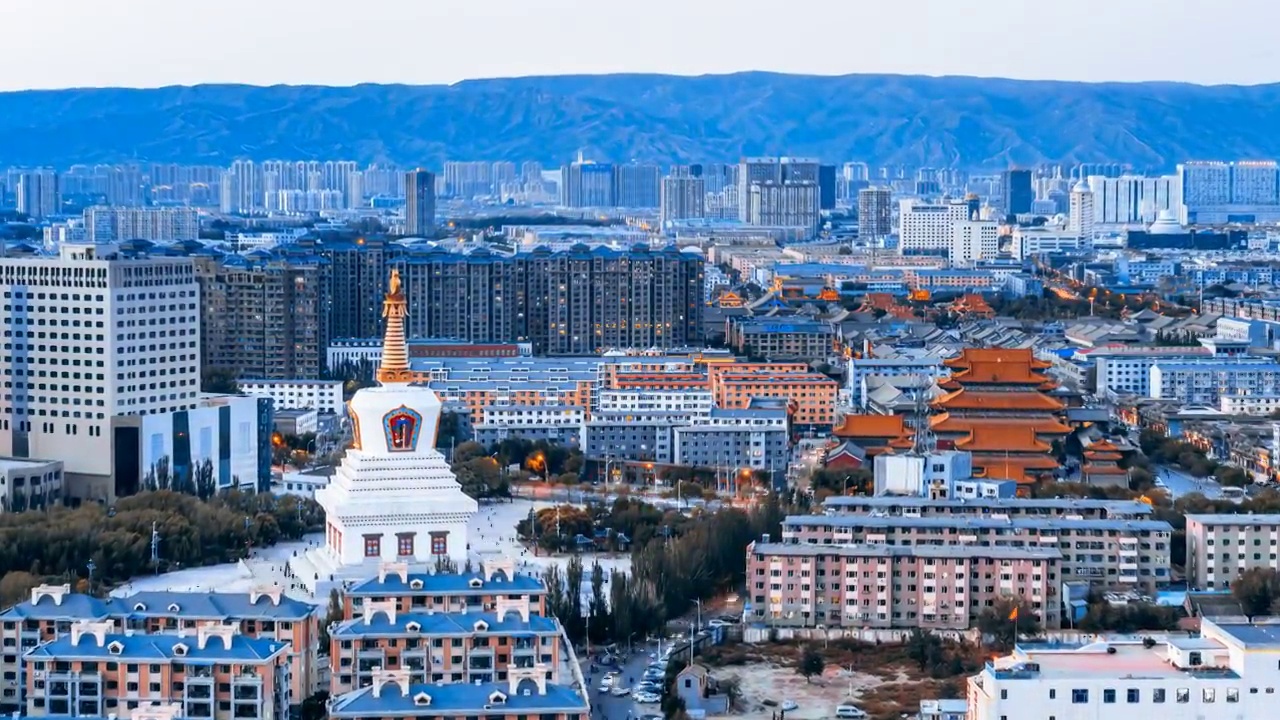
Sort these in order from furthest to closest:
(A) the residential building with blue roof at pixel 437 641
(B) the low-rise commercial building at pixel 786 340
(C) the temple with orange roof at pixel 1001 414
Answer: (B) the low-rise commercial building at pixel 786 340, (C) the temple with orange roof at pixel 1001 414, (A) the residential building with blue roof at pixel 437 641

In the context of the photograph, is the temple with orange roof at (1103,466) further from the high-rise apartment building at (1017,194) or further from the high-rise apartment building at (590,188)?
the high-rise apartment building at (590,188)

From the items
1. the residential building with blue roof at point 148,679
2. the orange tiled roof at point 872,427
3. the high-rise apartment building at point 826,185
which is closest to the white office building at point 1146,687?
the residential building with blue roof at point 148,679

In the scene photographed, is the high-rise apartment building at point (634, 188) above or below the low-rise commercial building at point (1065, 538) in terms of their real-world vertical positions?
above

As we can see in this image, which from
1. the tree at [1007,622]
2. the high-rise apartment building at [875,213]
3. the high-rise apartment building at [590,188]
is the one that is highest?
the high-rise apartment building at [590,188]

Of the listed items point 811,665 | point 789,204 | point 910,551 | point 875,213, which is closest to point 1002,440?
point 910,551

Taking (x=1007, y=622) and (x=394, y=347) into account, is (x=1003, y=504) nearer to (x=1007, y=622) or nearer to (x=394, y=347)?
(x=1007, y=622)

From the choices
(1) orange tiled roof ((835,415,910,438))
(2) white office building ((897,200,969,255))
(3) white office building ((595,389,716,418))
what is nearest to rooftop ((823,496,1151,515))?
(1) orange tiled roof ((835,415,910,438))
